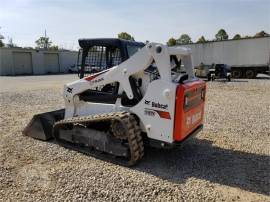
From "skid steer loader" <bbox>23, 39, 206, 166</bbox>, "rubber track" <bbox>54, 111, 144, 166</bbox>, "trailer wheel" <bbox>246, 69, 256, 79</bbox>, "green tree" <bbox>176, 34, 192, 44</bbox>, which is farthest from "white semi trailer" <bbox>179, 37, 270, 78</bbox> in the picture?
"rubber track" <bbox>54, 111, 144, 166</bbox>

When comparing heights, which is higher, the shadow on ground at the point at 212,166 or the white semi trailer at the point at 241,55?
the white semi trailer at the point at 241,55

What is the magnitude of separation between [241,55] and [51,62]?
27.8 metres

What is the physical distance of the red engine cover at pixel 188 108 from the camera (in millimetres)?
4633

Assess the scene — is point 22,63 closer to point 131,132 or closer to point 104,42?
point 104,42

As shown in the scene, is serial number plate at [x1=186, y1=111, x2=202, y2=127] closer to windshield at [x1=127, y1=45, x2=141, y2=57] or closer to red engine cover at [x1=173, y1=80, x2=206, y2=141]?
red engine cover at [x1=173, y1=80, x2=206, y2=141]

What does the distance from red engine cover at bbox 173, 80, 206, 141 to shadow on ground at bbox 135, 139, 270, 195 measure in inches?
22.0

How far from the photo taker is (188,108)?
498 cm

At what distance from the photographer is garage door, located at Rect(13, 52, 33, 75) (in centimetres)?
3828

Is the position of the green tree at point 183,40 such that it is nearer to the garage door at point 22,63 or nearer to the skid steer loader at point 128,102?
the garage door at point 22,63

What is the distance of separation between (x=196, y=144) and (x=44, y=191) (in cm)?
340

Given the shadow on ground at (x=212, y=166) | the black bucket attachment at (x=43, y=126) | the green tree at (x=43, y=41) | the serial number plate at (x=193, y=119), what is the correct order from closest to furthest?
the shadow on ground at (x=212, y=166) < the serial number plate at (x=193, y=119) < the black bucket attachment at (x=43, y=126) < the green tree at (x=43, y=41)

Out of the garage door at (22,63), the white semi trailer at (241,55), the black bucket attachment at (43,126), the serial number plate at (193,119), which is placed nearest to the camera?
the serial number plate at (193,119)

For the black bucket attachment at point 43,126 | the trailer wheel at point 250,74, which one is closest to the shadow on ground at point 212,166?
the black bucket attachment at point 43,126

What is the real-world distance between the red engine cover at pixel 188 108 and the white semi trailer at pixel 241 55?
21788 mm
